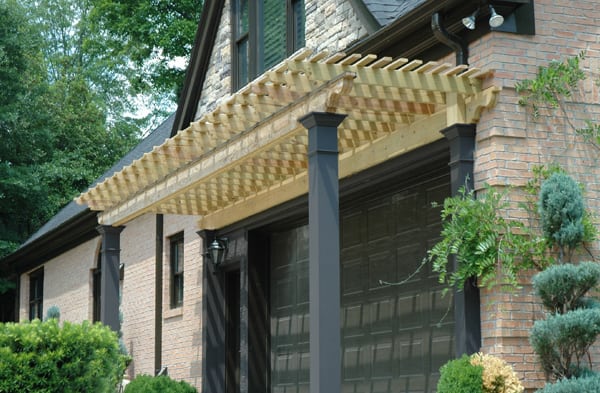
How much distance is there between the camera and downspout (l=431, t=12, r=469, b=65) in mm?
9305

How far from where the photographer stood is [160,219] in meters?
17.9

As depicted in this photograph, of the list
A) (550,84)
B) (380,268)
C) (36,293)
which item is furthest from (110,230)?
(36,293)

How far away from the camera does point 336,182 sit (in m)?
8.43

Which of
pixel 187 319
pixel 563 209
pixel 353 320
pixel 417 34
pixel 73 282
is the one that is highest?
pixel 417 34

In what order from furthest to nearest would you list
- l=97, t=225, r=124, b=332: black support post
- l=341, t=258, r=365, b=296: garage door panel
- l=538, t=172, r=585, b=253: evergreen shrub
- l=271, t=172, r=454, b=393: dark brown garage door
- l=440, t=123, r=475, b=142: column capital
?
l=97, t=225, r=124, b=332: black support post < l=341, t=258, r=365, b=296: garage door panel < l=271, t=172, r=454, b=393: dark brown garage door < l=440, t=123, r=475, b=142: column capital < l=538, t=172, r=585, b=253: evergreen shrub

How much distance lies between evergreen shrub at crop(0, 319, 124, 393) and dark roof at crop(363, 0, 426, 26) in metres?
4.69

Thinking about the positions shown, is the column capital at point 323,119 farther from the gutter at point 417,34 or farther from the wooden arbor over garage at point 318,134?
the gutter at point 417,34

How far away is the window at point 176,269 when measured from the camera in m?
17.2

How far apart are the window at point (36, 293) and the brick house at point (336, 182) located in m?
9.86

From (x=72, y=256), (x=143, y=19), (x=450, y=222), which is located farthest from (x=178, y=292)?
(x=143, y=19)

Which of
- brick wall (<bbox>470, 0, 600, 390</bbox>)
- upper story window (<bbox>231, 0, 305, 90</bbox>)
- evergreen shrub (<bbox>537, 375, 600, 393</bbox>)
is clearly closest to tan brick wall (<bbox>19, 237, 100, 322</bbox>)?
upper story window (<bbox>231, 0, 305, 90</bbox>)

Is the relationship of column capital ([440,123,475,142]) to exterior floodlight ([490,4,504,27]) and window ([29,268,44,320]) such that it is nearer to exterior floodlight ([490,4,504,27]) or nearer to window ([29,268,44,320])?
exterior floodlight ([490,4,504,27])

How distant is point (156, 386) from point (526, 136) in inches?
267

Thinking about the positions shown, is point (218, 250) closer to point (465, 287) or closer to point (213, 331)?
point (213, 331)
